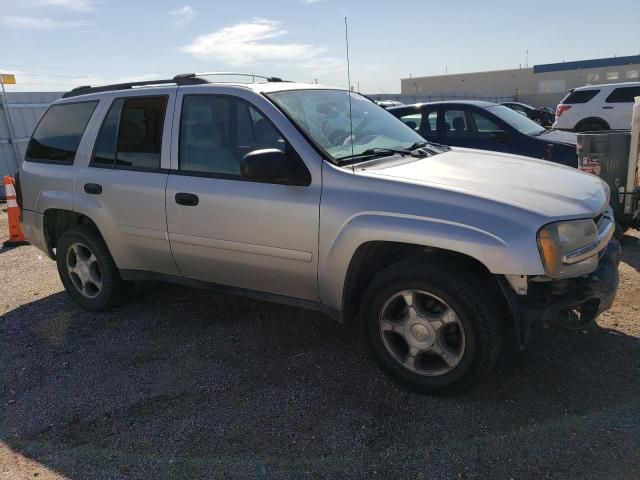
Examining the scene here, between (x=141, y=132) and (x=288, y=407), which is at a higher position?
(x=141, y=132)

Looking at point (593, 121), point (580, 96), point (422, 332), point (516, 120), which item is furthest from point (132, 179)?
point (580, 96)

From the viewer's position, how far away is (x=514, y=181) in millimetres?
3104

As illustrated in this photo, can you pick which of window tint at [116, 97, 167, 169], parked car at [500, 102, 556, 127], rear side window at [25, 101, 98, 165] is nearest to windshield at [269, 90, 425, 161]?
window tint at [116, 97, 167, 169]

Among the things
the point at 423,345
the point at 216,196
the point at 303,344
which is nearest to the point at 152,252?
the point at 216,196

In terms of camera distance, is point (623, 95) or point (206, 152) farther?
point (623, 95)

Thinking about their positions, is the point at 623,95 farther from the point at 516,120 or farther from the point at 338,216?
the point at 338,216

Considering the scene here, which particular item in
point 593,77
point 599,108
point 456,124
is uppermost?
point 593,77

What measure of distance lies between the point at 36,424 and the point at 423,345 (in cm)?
233

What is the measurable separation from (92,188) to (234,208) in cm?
149

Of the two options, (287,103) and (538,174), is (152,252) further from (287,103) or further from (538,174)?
(538,174)

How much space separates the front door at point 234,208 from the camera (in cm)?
326

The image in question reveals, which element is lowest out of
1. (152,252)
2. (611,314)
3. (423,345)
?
(611,314)

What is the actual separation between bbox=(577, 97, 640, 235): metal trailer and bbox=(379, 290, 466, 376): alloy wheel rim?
325 centimetres

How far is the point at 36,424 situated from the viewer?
10.0ft
